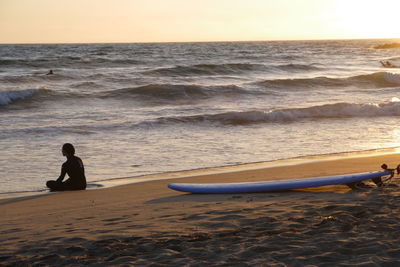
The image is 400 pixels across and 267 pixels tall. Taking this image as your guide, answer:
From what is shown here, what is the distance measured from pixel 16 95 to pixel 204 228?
19.9m

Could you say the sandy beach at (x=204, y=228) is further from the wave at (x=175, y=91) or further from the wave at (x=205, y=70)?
the wave at (x=205, y=70)

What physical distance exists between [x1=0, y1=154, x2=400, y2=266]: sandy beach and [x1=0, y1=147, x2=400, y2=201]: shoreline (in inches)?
24.8

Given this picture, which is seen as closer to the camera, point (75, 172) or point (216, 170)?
point (75, 172)

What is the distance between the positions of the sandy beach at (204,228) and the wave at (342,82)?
72.4 feet

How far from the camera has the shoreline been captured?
8.50 metres

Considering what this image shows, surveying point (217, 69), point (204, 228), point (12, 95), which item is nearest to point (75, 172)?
point (204, 228)

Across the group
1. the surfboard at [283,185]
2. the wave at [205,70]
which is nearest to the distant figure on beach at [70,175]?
the surfboard at [283,185]

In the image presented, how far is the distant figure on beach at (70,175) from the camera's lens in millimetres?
8281

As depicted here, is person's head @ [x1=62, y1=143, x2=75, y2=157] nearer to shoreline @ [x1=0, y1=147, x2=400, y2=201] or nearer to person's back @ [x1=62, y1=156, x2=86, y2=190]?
person's back @ [x1=62, y1=156, x2=86, y2=190]

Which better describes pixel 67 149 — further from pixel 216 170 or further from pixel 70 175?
pixel 216 170

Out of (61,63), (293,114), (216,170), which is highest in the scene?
(61,63)

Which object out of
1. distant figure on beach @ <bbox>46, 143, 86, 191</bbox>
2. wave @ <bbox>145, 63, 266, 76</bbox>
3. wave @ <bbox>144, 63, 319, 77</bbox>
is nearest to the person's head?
distant figure on beach @ <bbox>46, 143, 86, 191</bbox>

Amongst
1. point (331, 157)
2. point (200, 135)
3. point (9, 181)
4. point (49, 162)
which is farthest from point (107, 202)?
point (200, 135)

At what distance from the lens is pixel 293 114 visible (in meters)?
17.9
